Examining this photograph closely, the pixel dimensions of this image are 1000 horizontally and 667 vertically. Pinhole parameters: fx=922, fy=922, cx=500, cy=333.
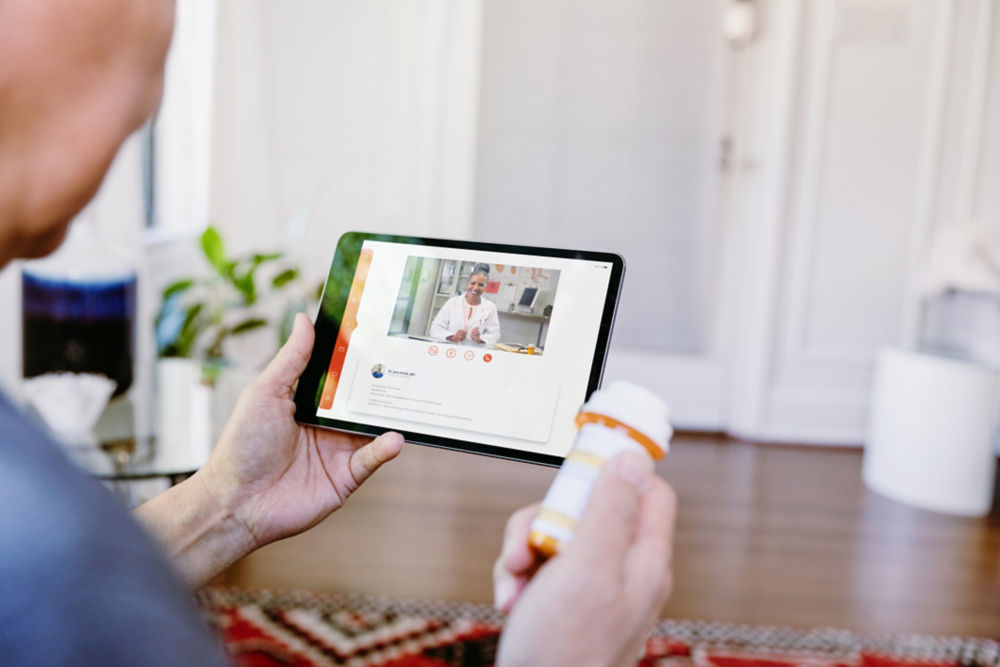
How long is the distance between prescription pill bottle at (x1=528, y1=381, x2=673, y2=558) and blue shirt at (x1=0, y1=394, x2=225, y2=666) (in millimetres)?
246

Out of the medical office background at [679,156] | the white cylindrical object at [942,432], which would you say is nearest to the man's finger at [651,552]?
the white cylindrical object at [942,432]

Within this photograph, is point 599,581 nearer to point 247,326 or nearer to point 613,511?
point 613,511

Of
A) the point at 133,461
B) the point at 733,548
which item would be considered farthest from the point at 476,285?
the point at 733,548

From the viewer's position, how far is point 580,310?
0.80m

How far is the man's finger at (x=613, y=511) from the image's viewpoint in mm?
476

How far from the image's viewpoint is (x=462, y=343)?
83 centimetres

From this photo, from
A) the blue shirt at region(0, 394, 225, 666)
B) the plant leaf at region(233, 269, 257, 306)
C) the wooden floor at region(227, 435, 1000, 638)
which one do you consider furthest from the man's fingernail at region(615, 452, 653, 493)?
the plant leaf at region(233, 269, 257, 306)

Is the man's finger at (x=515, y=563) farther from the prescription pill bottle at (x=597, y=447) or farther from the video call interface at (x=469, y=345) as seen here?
the video call interface at (x=469, y=345)

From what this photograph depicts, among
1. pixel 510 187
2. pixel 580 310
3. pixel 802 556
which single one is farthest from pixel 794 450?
pixel 580 310

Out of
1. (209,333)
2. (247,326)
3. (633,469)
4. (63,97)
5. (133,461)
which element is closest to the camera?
(63,97)

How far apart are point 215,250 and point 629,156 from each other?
5.47ft

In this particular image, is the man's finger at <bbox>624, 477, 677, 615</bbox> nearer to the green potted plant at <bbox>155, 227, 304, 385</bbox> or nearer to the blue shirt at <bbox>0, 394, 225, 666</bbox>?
the blue shirt at <bbox>0, 394, 225, 666</bbox>

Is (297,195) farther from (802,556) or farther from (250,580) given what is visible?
(802,556)

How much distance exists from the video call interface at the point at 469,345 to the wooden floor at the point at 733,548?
1.16 metres
